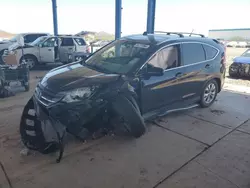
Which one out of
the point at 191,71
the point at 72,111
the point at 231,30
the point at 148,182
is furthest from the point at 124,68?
the point at 231,30

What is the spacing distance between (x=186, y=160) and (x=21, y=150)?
2.43 metres

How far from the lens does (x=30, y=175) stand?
2.65 meters

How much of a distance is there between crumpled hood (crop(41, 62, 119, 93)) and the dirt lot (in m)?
0.96

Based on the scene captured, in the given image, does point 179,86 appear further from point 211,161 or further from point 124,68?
point 211,161

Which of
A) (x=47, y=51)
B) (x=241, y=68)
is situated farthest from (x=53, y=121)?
(x=241, y=68)

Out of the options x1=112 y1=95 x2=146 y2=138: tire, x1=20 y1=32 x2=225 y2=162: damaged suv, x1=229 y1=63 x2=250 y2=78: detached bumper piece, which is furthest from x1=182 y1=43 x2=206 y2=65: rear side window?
x1=229 y1=63 x2=250 y2=78: detached bumper piece

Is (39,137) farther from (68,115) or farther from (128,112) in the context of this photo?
(128,112)

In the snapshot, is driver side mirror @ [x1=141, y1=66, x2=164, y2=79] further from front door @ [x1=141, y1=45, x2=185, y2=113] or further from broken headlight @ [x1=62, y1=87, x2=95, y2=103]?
broken headlight @ [x1=62, y1=87, x2=95, y2=103]

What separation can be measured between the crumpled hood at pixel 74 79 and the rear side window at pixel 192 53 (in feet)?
5.52

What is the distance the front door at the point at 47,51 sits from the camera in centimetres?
973

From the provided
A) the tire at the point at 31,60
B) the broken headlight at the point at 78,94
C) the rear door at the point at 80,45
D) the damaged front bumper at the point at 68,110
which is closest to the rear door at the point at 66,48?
the rear door at the point at 80,45

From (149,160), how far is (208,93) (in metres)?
2.80

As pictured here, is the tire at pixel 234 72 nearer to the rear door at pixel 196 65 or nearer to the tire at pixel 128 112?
the rear door at pixel 196 65

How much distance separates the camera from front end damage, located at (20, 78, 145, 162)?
287cm
